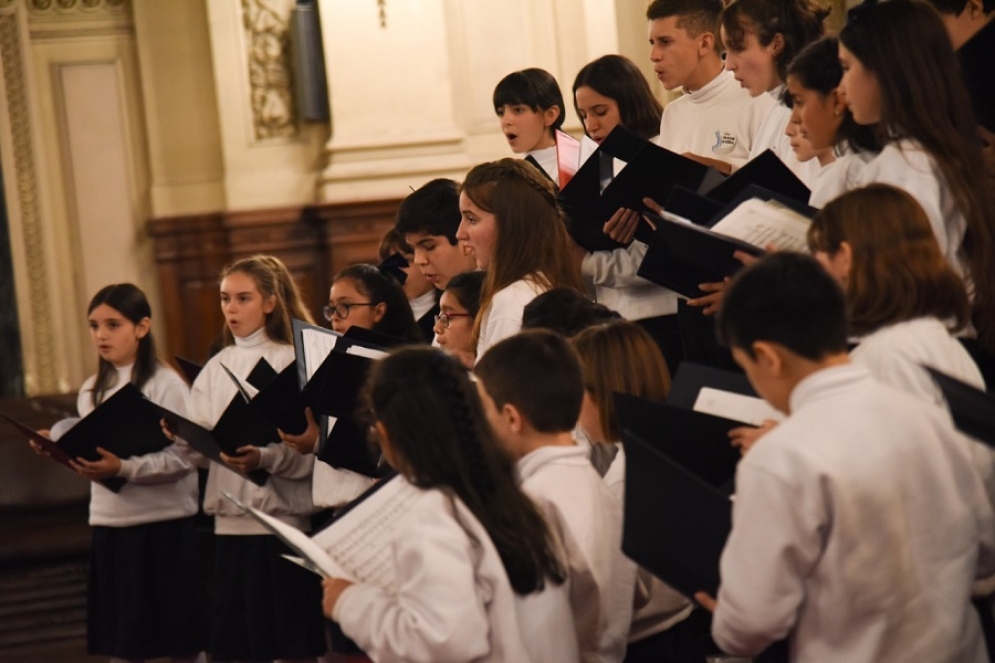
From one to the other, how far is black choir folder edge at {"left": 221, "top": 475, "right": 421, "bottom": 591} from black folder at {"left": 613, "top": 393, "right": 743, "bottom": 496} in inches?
14.5

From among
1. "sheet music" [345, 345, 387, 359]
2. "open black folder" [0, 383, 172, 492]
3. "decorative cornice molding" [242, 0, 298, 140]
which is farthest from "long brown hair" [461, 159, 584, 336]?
"decorative cornice molding" [242, 0, 298, 140]

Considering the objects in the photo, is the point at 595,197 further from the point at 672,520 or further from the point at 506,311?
the point at 672,520

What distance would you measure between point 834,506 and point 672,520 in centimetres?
26

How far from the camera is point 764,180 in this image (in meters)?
2.96

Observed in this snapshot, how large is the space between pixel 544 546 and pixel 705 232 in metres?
0.65

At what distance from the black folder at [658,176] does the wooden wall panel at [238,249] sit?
4153mm

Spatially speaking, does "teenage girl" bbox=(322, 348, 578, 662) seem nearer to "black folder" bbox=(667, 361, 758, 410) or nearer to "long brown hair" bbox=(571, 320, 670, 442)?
"black folder" bbox=(667, 361, 758, 410)

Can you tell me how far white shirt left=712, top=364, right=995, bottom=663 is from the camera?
1.93m

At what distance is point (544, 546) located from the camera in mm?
2289

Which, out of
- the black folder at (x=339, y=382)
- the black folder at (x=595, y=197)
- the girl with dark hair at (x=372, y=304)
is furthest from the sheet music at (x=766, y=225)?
the girl with dark hair at (x=372, y=304)

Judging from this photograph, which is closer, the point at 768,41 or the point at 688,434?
the point at 688,434

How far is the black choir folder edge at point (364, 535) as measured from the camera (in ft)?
7.52

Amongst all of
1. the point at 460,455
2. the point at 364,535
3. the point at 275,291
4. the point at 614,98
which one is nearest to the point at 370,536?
the point at 364,535

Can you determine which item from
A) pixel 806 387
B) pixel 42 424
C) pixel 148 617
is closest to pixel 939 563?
pixel 806 387
